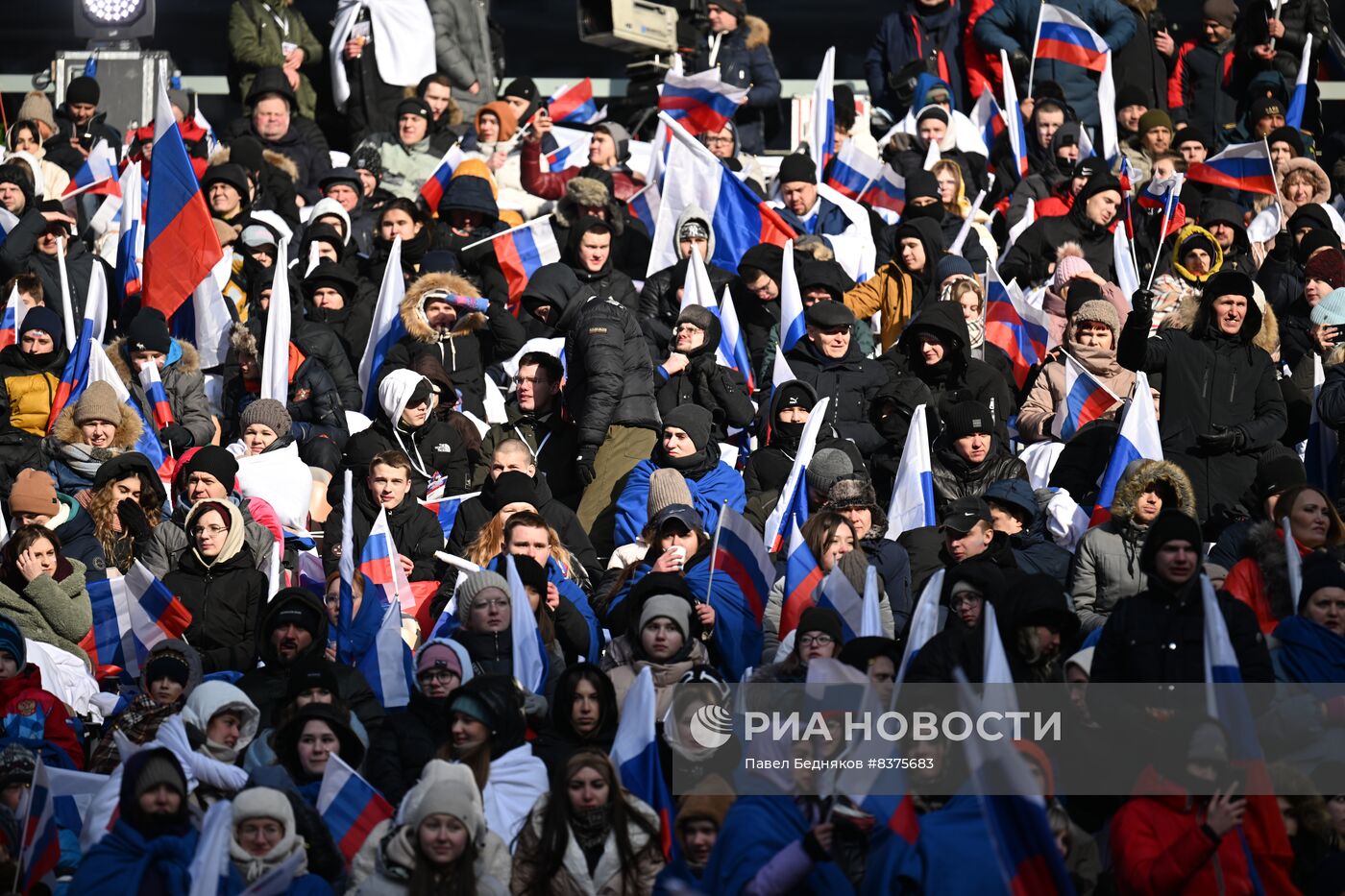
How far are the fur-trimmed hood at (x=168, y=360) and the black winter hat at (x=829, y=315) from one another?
3.17m

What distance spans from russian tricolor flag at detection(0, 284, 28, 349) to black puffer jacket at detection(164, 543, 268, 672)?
3504 millimetres

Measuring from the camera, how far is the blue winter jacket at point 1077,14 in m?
17.7

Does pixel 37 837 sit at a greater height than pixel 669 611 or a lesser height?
greater

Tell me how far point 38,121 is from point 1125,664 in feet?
34.7

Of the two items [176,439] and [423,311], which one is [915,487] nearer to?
[423,311]

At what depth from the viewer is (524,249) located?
47.1ft

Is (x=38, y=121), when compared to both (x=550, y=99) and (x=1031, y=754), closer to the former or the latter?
(x=550, y=99)

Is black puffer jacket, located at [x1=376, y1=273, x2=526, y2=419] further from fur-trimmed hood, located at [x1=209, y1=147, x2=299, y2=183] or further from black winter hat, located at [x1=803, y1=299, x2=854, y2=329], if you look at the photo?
fur-trimmed hood, located at [x1=209, y1=147, x2=299, y2=183]

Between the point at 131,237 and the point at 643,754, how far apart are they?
719cm

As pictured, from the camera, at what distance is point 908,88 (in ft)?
58.7

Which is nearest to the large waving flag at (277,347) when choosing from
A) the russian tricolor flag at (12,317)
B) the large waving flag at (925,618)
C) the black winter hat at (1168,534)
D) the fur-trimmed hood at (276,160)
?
the russian tricolor flag at (12,317)

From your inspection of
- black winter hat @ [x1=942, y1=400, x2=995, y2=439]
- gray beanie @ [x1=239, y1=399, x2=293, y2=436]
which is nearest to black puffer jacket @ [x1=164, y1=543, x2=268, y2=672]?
gray beanie @ [x1=239, y1=399, x2=293, y2=436]

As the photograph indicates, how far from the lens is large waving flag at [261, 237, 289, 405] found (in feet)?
40.9

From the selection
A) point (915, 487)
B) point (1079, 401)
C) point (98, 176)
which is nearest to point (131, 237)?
point (98, 176)
